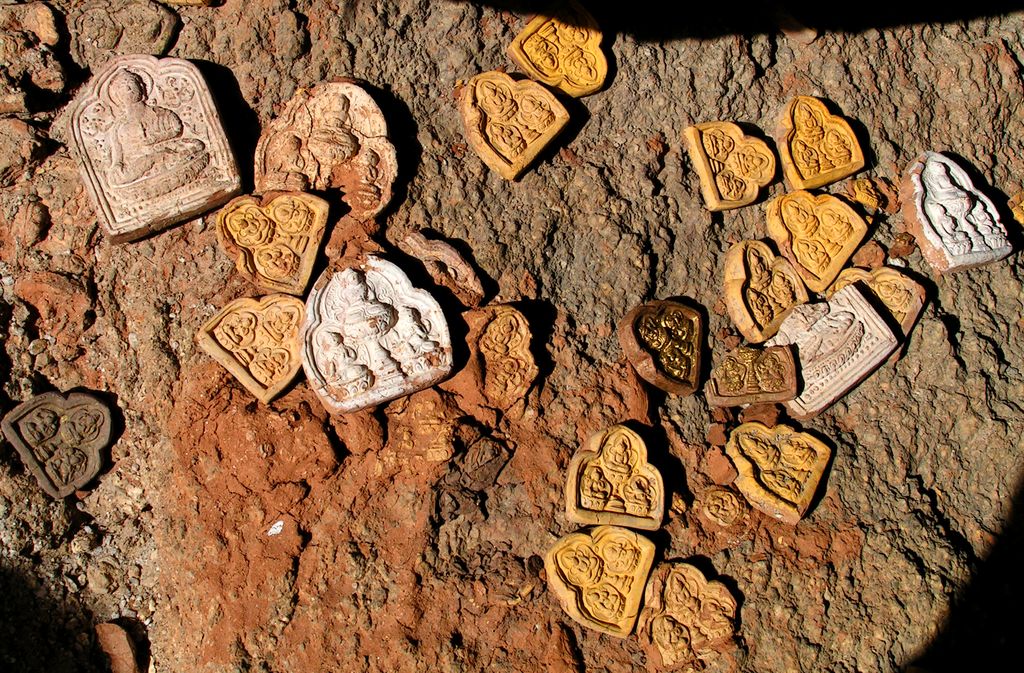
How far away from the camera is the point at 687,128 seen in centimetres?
436

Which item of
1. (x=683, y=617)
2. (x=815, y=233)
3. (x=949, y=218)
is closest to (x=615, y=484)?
(x=683, y=617)

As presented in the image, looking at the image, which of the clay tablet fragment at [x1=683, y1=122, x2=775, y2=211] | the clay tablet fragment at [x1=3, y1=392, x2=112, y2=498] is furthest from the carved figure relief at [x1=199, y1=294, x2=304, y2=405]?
the clay tablet fragment at [x1=683, y1=122, x2=775, y2=211]

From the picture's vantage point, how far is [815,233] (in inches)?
173

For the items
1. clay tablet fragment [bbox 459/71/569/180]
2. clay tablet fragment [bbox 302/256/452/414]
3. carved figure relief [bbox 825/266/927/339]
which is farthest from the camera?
carved figure relief [bbox 825/266/927/339]

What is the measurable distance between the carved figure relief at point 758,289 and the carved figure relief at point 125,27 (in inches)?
121

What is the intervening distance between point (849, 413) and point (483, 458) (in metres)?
2.01

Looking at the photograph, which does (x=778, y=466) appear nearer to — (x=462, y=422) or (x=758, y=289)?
(x=758, y=289)

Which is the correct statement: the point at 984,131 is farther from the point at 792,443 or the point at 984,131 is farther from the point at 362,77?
the point at 362,77

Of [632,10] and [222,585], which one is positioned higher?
[632,10]

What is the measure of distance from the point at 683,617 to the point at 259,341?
7.77 feet

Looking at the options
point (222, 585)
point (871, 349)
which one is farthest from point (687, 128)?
point (222, 585)

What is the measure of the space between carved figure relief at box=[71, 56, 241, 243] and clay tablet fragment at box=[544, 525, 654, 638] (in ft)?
7.61

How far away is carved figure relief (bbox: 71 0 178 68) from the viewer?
415 centimetres

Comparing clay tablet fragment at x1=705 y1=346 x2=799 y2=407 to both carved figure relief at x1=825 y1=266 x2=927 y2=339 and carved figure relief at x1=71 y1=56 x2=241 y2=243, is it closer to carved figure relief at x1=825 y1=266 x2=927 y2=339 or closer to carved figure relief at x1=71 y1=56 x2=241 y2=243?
carved figure relief at x1=825 y1=266 x2=927 y2=339
